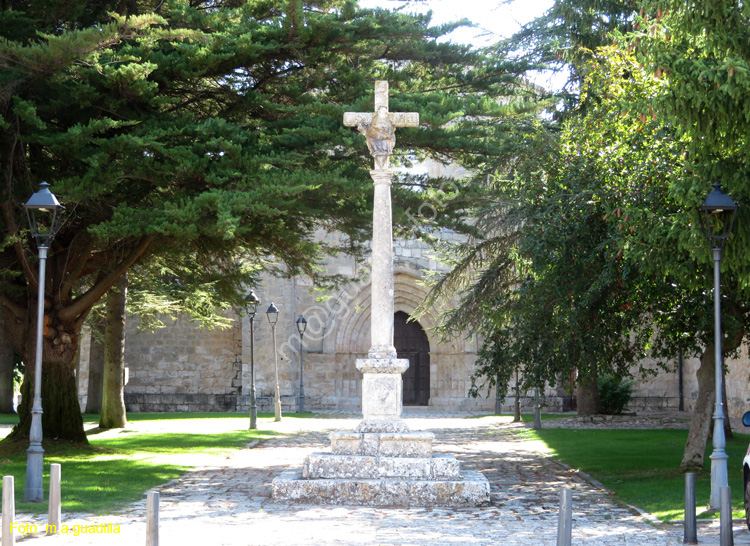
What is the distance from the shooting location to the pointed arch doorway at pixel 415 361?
2984 centimetres

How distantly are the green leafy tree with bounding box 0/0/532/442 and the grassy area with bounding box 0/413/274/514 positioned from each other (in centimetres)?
87

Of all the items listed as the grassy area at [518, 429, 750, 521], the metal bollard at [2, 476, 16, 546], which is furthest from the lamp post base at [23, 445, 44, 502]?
the grassy area at [518, 429, 750, 521]

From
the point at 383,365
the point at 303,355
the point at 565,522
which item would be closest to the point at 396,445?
the point at 383,365

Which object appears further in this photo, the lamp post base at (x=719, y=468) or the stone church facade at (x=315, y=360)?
the stone church facade at (x=315, y=360)

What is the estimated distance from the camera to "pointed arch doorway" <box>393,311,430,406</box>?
1175 inches

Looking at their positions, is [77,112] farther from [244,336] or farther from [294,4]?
[244,336]

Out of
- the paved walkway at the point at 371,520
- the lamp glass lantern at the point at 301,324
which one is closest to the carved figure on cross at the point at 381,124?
the paved walkway at the point at 371,520

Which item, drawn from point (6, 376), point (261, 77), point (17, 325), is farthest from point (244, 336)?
point (261, 77)

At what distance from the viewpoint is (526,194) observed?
41.0 ft

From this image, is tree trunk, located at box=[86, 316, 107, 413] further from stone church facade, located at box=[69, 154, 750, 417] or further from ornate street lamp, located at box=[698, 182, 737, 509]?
ornate street lamp, located at box=[698, 182, 737, 509]

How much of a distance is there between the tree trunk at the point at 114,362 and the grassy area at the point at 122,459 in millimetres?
517

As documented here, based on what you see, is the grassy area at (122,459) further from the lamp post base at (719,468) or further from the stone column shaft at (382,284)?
the lamp post base at (719,468)

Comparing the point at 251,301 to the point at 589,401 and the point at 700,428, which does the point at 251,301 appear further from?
the point at 589,401

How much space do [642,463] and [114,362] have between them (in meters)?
11.8
